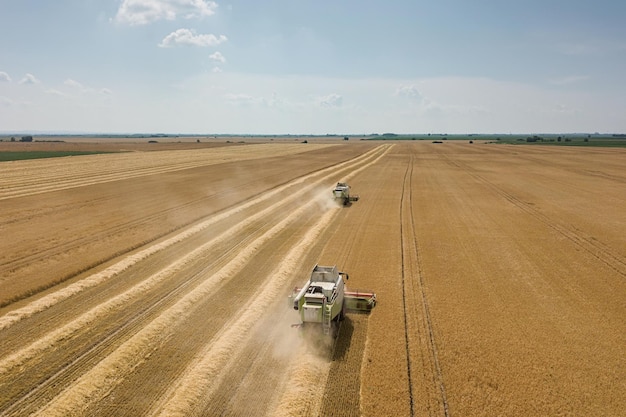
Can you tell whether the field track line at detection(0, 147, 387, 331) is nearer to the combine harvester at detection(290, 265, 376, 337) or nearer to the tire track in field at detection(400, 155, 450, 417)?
the combine harvester at detection(290, 265, 376, 337)

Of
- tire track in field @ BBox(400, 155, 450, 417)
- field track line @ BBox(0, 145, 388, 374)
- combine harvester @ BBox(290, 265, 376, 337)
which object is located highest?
combine harvester @ BBox(290, 265, 376, 337)

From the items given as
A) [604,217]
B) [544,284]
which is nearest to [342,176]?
[604,217]

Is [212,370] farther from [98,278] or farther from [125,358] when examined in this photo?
[98,278]

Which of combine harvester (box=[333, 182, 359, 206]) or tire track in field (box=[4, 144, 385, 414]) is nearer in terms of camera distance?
tire track in field (box=[4, 144, 385, 414])

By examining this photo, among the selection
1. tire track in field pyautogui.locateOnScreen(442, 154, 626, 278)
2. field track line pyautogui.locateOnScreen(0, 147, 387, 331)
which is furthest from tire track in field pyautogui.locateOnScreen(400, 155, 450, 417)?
field track line pyautogui.locateOnScreen(0, 147, 387, 331)

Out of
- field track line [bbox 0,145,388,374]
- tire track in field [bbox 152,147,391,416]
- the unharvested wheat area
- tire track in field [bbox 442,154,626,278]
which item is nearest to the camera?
tire track in field [bbox 152,147,391,416]

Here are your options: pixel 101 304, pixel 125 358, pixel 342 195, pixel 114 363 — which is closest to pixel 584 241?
pixel 342 195
